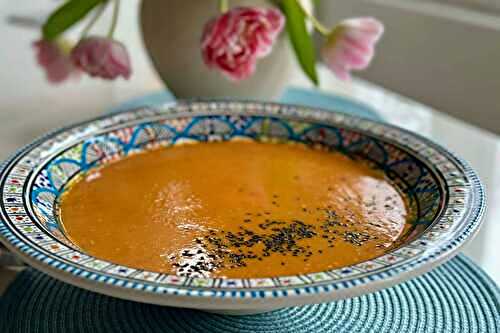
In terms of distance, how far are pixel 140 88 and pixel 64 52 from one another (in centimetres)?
28

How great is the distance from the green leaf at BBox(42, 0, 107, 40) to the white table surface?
0.19 meters

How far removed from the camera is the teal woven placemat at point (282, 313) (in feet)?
2.28

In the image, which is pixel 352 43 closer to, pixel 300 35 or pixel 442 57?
pixel 300 35

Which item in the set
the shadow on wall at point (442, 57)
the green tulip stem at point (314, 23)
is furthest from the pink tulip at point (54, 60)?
the shadow on wall at point (442, 57)

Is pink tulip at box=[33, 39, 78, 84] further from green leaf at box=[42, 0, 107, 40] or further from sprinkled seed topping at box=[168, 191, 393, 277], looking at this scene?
sprinkled seed topping at box=[168, 191, 393, 277]

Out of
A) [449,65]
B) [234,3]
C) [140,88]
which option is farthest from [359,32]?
[449,65]

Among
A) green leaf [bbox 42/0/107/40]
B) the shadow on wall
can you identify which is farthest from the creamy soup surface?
the shadow on wall

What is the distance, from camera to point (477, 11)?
1681 mm

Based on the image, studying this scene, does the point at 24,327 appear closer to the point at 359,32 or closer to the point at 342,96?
the point at 359,32

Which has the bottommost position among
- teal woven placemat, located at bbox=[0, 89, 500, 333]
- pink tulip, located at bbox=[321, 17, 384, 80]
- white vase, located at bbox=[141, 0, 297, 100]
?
teal woven placemat, located at bbox=[0, 89, 500, 333]

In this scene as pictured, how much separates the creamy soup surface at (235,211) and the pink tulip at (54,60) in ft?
1.05

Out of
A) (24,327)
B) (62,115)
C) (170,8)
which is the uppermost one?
(170,8)

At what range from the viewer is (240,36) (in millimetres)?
1010

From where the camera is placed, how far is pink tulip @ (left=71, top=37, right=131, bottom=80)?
1.08 m
